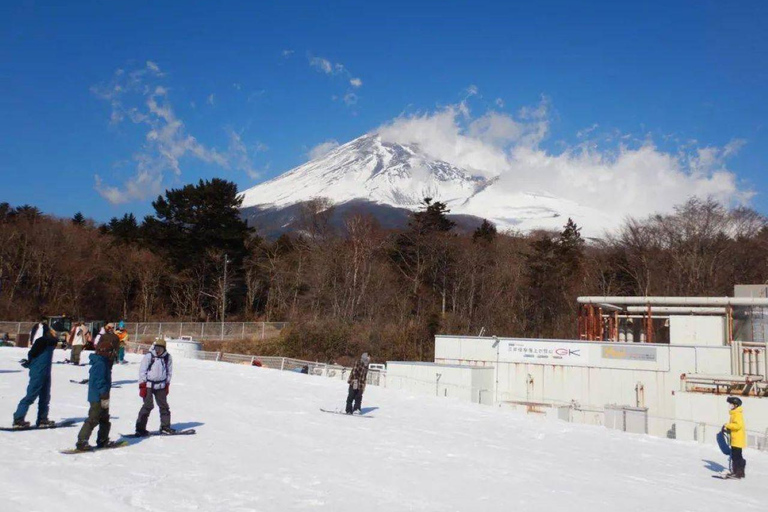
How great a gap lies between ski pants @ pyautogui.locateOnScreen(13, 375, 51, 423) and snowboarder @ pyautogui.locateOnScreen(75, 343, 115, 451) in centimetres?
129

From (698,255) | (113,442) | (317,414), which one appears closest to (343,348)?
(698,255)

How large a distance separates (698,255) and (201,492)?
166ft

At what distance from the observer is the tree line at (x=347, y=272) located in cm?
5028

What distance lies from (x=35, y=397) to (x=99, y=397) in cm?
189

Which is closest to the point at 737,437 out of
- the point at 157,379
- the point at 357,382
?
the point at 357,382

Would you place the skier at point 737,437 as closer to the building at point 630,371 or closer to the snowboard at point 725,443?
the snowboard at point 725,443

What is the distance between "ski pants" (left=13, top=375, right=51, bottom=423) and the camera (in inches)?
395

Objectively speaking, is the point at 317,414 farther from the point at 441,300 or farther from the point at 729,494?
the point at 441,300

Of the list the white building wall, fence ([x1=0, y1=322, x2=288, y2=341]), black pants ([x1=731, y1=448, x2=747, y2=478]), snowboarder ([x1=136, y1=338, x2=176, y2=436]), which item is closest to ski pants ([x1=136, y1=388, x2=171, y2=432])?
snowboarder ([x1=136, y1=338, x2=176, y2=436])

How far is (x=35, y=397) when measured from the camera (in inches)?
401

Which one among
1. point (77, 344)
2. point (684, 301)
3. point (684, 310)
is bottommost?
point (77, 344)

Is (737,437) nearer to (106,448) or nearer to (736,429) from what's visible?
(736,429)

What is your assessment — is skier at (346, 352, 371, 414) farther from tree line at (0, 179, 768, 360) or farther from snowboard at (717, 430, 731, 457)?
tree line at (0, 179, 768, 360)

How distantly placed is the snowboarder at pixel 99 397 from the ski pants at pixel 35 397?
4.22ft
